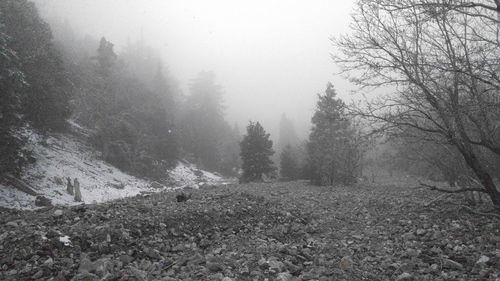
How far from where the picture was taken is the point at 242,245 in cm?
749

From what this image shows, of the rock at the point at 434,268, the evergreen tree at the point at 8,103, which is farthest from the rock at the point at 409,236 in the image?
the evergreen tree at the point at 8,103

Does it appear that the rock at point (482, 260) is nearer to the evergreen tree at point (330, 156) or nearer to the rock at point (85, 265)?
the rock at point (85, 265)

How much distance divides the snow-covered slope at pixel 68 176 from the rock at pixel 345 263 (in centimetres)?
1457

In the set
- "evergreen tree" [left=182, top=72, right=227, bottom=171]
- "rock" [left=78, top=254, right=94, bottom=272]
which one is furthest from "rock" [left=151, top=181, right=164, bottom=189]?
"rock" [left=78, top=254, right=94, bottom=272]

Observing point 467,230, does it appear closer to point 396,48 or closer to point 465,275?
point 465,275

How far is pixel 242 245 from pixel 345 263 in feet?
8.14

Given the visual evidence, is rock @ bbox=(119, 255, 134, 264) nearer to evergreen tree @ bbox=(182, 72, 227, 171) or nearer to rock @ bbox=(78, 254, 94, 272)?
rock @ bbox=(78, 254, 94, 272)

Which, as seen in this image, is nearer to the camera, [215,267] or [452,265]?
[452,265]

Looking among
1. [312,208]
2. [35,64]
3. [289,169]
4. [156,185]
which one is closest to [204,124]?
[289,169]

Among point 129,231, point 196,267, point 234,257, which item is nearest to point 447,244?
point 234,257

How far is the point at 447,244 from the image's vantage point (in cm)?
656

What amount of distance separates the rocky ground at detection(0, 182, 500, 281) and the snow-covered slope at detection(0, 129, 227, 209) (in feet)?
32.7

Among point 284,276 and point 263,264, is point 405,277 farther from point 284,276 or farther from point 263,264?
point 263,264

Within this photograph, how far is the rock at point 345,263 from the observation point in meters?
5.93
